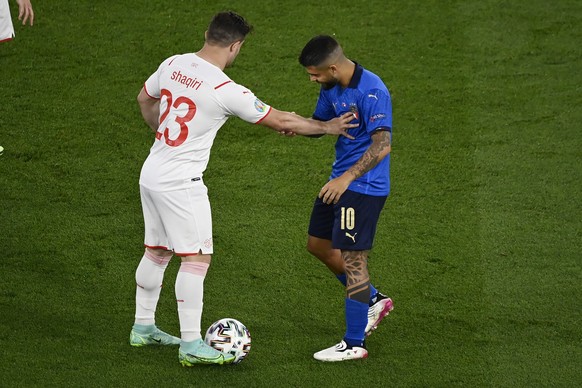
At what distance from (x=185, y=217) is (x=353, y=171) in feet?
3.46

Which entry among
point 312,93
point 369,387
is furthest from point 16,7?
point 369,387

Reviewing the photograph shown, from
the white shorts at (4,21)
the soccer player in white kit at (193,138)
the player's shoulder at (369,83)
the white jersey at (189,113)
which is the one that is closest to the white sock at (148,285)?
the soccer player in white kit at (193,138)

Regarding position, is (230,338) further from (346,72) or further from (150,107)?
(346,72)

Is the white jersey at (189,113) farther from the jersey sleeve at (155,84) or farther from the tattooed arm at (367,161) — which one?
the tattooed arm at (367,161)

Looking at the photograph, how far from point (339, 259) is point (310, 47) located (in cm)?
147

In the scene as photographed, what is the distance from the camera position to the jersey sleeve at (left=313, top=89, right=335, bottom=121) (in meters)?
6.39

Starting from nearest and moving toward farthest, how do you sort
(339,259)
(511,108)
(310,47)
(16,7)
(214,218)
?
1. (310,47)
2. (339,259)
3. (214,218)
4. (511,108)
5. (16,7)

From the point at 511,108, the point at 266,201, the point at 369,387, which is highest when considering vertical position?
the point at 511,108

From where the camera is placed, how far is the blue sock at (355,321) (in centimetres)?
628

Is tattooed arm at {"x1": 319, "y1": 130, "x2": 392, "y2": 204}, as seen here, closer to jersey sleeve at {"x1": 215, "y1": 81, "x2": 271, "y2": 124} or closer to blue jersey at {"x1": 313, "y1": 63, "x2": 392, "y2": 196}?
blue jersey at {"x1": 313, "y1": 63, "x2": 392, "y2": 196}

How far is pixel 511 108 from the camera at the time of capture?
978 cm

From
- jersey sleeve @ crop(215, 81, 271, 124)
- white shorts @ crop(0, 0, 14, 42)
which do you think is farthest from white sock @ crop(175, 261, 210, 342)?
white shorts @ crop(0, 0, 14, 42)

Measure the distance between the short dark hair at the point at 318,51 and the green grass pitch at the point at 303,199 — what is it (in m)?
1.85

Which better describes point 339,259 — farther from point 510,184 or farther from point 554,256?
point 510,184
